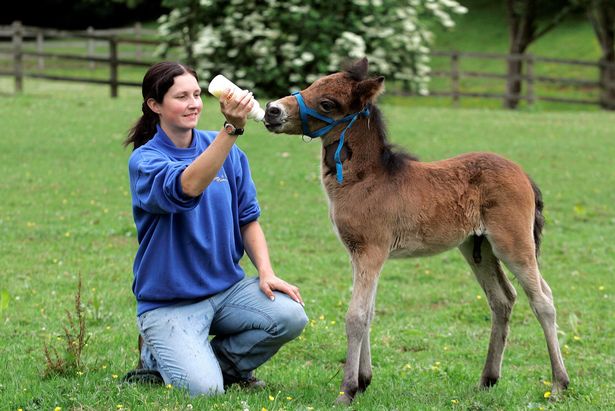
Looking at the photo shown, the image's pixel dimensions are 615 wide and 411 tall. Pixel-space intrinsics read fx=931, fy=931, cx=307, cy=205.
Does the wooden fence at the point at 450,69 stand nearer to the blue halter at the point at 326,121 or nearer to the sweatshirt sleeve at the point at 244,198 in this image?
the sweatshirt sleeve at the point at 244,198

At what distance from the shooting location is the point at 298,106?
4922 mm

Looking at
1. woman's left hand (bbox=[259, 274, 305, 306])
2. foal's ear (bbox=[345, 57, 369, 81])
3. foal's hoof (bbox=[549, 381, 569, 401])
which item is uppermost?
foal's ear (bbox=[345, 57, 369, 81])

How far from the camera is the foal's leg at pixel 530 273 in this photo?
17.0ft

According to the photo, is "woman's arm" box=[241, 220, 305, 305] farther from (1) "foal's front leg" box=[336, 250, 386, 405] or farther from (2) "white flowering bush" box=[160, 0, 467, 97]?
(2) "white flowering bush" box=[160, 0, 467, 97]

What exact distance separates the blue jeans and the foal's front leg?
0.37m

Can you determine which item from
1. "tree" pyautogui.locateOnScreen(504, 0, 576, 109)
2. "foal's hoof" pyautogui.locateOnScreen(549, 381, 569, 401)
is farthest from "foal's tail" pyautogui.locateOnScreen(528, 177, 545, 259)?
"tree" pyautogui.locateOnScreen(504, 0, 576, 109)

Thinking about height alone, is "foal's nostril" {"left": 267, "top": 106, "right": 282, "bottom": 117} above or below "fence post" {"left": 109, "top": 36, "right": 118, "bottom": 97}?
above

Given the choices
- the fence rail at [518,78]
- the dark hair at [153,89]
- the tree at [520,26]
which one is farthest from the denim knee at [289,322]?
the tree at [520,26]

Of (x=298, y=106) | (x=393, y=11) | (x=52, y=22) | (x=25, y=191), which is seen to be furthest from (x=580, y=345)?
(x=52, y=22)

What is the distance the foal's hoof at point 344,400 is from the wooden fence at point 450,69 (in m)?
18.4

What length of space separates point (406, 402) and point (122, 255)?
A: 492cm

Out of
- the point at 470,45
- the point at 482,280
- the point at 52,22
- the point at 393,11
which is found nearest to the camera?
the point at 482,280

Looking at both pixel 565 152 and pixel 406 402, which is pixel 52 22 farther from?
pixel 406 402

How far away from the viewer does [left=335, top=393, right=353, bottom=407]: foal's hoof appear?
4.82 meters
